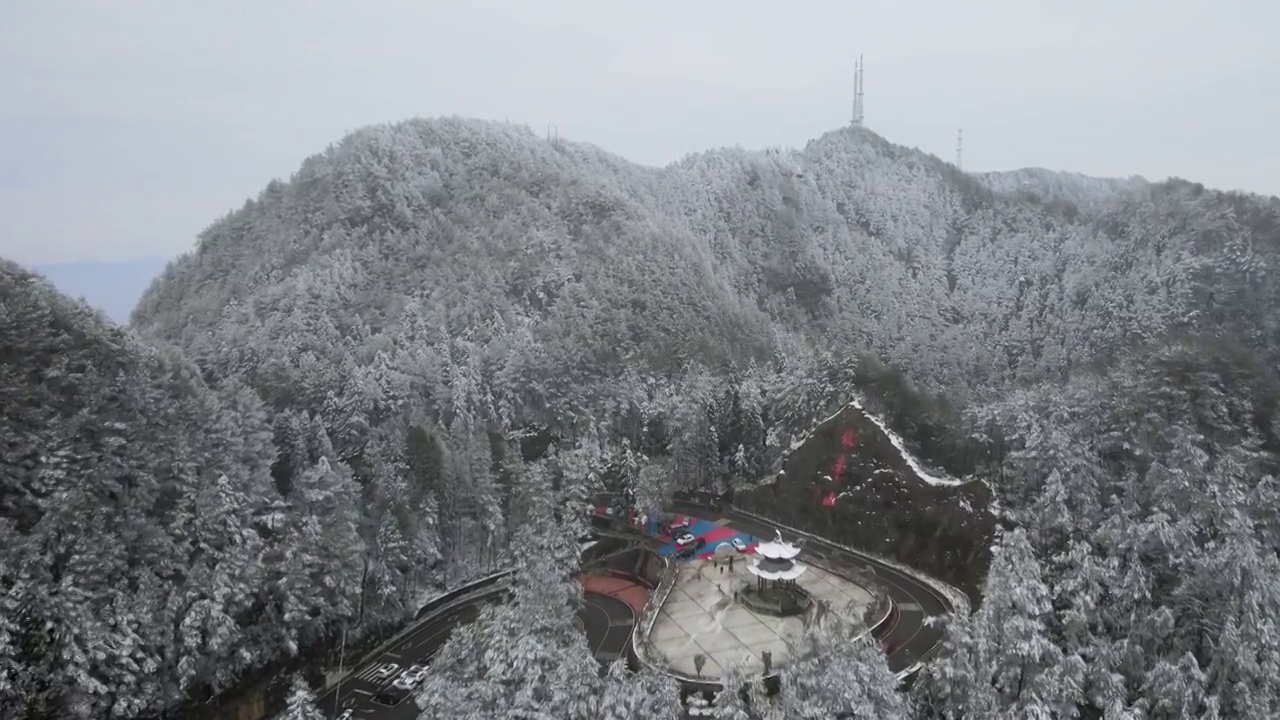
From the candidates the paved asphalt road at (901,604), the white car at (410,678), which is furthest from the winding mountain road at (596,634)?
the white car at (410,678)

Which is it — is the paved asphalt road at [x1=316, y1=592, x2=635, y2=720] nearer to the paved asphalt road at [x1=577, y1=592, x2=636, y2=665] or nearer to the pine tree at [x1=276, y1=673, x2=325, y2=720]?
the paved asphalt road at [x1=577, y1=592, x2=636, y2=665]

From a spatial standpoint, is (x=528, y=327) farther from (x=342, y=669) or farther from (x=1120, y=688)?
(x=1120, y=688)

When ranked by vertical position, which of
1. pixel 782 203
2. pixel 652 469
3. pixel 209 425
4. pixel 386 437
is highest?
pixel 782 203

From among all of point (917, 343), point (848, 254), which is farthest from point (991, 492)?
point (848, 254)

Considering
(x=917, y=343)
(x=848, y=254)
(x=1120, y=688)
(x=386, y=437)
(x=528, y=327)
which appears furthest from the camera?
(x=848, y=254)

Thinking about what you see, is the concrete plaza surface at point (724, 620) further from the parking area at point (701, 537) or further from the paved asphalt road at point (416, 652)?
the paved asphalt road at point (416, 652)

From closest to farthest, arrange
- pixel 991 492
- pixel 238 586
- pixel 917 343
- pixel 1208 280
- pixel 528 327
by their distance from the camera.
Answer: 1. pixel 238 586
2. pixel 991 492
3. pixel 528 327
4. pixel 1208 280
5. pixel 917 343

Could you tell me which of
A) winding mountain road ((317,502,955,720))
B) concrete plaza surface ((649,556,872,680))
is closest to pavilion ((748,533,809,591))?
concrete plaza surface ((649,556,872,680))
